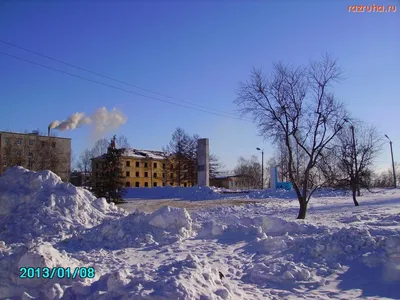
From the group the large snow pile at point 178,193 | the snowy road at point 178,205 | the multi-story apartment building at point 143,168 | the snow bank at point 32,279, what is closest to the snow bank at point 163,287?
the snow bank at point 32,279

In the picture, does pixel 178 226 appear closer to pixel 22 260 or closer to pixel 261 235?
pixel 261 235

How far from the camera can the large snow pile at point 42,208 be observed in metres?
11.2

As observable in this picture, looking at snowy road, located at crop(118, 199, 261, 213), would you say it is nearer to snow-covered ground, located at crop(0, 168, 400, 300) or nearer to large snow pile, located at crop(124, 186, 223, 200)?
large snow pile, located at crop(124, 186, 223, 200)

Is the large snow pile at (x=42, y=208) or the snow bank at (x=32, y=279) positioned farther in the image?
the large snow pile at (x=42, y=208)

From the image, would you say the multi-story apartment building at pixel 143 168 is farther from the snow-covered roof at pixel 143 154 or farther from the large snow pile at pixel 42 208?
the large snow pile at pixel 42 208

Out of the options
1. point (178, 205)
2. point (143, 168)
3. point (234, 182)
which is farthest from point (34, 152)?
point (234, 182)

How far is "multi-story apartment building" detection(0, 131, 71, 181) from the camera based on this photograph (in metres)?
47.8

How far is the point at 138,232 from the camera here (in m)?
10.7

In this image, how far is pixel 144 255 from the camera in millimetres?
9195

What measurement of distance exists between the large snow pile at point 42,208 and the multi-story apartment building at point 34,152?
33694 millimetres

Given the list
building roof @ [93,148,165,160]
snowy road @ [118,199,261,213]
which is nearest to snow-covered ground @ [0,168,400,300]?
snowy road @ [118,199,261,213]

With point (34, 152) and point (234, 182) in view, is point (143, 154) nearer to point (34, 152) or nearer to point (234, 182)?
point (234, 182)

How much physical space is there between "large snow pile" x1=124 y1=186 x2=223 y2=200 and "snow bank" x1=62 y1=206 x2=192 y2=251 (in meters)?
24.5
